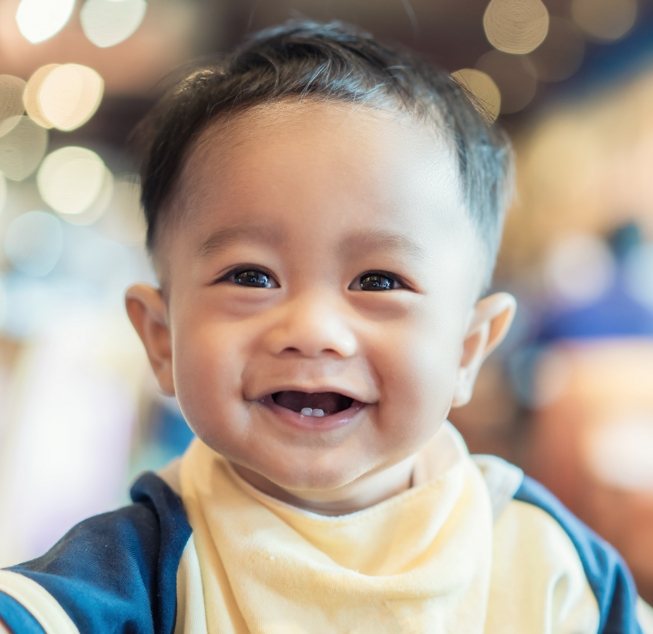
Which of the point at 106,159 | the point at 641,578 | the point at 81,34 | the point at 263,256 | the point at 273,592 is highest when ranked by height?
the point at 81,34

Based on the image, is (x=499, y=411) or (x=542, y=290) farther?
(x=542, y=290)

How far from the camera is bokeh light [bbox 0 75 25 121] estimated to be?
1177 mm

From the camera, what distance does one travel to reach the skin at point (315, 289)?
24.3 inches

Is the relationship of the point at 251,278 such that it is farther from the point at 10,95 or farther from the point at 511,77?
the point at 511,77

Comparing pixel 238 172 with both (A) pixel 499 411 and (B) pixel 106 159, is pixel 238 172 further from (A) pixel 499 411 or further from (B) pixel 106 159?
(A) pixel 499 411

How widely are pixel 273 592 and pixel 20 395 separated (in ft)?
2.97

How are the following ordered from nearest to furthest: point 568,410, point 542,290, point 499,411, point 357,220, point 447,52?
point 357,220
point 447,52
point 568,410
point 499,411
point 542,290

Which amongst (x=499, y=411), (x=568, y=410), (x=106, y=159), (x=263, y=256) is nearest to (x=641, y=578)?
(x=568, y=410)

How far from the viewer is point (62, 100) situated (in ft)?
4.46

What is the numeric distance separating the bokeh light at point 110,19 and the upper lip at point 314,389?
0.80m

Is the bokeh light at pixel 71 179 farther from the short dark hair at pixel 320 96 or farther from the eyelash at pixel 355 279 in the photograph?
the eyelash at pixel 355 279

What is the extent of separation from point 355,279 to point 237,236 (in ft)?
0.32

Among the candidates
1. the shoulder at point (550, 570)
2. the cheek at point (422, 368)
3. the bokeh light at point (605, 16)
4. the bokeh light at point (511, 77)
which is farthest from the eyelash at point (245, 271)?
the bokeh light at point (605, 16)

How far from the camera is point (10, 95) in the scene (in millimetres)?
1197
